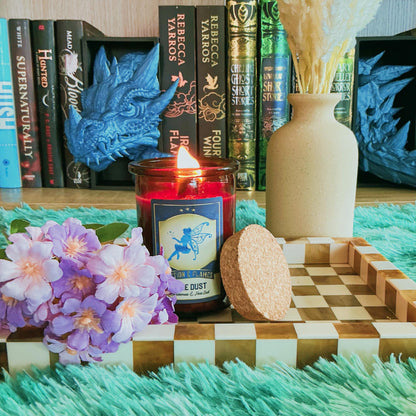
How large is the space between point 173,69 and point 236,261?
71 centimetres

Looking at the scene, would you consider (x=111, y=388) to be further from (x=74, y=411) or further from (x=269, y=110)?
(x=269, y=110)

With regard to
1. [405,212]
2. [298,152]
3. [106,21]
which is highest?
[106,21]

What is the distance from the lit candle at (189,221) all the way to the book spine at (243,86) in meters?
0.61

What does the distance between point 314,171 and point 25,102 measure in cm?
72

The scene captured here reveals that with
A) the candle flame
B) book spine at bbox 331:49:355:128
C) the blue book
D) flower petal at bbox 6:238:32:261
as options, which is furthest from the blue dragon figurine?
flower petal at bbox 6:238:32:261

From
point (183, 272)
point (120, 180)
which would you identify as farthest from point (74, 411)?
point (120, 180)

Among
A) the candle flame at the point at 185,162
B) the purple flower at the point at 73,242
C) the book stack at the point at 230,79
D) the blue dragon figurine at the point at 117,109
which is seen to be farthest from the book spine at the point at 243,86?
the purple flower at the point at 73,242

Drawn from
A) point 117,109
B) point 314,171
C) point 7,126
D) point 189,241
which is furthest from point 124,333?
point 7,126

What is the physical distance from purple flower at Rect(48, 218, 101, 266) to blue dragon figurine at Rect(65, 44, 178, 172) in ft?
2.26

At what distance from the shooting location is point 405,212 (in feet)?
2.85

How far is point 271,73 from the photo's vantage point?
3.24 feet

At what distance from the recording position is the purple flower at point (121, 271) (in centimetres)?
32

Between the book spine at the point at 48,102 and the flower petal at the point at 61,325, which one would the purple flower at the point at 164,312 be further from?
the book spine at the point at 48,102

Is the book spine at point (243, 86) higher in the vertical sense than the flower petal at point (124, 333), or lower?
higher
